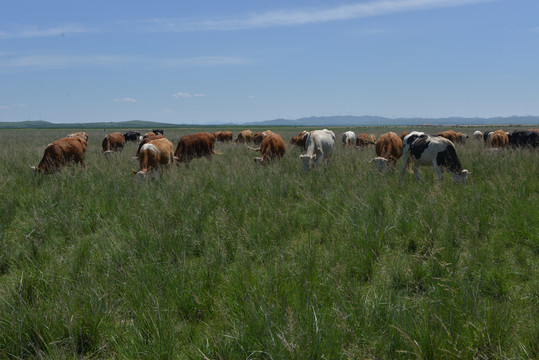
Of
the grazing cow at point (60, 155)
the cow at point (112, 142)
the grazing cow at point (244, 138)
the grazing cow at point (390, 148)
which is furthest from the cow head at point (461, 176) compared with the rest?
the grazing cow at point (244, 138)

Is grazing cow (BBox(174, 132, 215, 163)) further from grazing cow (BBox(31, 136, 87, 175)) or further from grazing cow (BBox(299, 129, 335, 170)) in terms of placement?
grazing cow (BBox(299, 129, 335, 170))

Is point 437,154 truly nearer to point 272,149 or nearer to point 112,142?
point 272,149

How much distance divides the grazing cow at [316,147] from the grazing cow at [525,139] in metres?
10.0

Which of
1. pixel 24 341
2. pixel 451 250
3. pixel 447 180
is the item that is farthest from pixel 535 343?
pixel 447 180

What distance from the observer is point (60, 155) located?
10.7 metres

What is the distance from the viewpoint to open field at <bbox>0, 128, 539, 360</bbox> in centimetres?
245

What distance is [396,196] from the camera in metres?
6.90

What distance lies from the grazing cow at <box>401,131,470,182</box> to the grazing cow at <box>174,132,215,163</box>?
749 centimetres

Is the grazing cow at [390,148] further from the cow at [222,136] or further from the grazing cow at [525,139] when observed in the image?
the cow at [222,136]

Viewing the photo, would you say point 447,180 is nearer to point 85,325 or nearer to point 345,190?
point 345,190

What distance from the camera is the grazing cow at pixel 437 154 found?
8.35 meters

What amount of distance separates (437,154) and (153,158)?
25.6 ft

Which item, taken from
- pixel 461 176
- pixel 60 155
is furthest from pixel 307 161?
pixel 60 155

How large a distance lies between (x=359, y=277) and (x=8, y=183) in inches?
359
